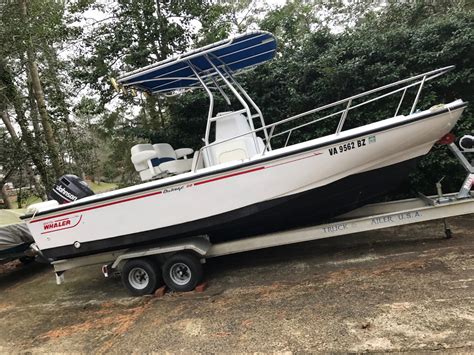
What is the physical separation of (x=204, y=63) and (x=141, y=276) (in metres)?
2.72

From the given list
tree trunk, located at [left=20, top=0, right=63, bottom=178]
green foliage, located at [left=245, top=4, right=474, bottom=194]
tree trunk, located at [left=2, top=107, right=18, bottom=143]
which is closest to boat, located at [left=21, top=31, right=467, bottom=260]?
green foliage, located at [left=245, top=4, right=474, bottom=194]

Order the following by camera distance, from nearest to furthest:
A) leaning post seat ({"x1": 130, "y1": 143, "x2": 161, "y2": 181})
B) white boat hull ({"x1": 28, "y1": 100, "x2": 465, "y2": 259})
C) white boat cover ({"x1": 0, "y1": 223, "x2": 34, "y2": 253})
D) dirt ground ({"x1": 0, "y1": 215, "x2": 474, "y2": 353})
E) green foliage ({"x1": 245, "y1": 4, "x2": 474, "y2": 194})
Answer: dirt ground ({"x1": 0, "y1": 215, "x2": 474, "y2": 353}) < white boat hull ({"x1": 28, "y1": 100, "x2": 465, "y2": 259}) < leaning post seat ({"x1": 130, "y1": 143, "x2": 161, "y2": 181}) < green foliage ({"x1": 245, "y1": 4, "x2": 474, "y2": 194}) < white boat cover ({"x1": 0, "y1": 223, "x2": 34, "y2": 253})

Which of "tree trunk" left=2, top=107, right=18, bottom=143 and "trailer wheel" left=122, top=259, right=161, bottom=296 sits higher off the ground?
"tree trunk" left=2, top=107, right=18, bottom=143

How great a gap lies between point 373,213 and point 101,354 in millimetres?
3339

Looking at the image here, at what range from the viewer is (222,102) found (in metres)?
7.12

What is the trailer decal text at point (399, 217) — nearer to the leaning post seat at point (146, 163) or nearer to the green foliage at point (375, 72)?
the green foliage at point (375, 72)

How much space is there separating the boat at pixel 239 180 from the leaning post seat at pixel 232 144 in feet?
0.04

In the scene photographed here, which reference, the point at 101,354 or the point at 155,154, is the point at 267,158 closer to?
the point at 155,154

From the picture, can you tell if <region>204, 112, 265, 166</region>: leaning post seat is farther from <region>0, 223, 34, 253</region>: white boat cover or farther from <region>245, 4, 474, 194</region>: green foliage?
<region>0, 223, 34, 253</region>: white boat cover

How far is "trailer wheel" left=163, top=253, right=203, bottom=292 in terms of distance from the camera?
429cm

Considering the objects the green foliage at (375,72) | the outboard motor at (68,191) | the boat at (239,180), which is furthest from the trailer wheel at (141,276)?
the green foliage at (375,72)

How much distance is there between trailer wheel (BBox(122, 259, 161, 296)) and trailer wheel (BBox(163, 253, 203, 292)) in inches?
5.4

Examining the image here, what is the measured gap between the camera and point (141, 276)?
4543 mm

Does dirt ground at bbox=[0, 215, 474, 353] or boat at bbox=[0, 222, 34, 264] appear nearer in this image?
dirt ground at bbox=[0, 215, 474, 353]
